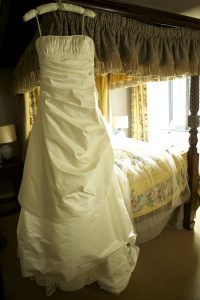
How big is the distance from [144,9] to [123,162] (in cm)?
124

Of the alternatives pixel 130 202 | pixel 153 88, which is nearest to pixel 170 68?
pixel 130 202

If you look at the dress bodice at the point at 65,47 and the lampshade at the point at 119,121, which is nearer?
the dress bodice at the point at 65,47

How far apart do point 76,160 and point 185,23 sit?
55.8 inches

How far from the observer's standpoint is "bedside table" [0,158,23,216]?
3.02 m

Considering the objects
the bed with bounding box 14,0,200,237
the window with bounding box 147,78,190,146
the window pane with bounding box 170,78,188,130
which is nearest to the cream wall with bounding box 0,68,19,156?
the bed with bounding box 14,0,200,237

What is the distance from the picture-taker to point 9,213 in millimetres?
3051

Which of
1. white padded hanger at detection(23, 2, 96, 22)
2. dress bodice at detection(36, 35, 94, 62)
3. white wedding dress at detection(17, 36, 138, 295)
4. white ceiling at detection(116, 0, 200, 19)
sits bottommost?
white wedding dress at detection(17, 36, 138, 295)

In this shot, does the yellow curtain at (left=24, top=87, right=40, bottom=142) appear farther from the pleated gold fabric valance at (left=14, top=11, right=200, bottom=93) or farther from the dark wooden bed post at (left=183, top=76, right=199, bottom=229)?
the dark wooden bed post at (left=183, top=76, right=199, bottom=229)

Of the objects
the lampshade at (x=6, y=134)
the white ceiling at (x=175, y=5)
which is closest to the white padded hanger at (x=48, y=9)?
the white ceiling at (x=175, y=5)

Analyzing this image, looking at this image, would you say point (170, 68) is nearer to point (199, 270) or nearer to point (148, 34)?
point (148, 34)

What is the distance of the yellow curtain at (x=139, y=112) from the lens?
4434 mm

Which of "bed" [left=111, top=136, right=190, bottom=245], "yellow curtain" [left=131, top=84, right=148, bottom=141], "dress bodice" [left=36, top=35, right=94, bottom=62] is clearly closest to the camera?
"dress bodice" [left=36, top=35, right=94, bottom=62]

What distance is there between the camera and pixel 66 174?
116cm

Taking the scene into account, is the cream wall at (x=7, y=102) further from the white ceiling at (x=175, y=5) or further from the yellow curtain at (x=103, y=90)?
the white ceiling at (x=175, y=5)
